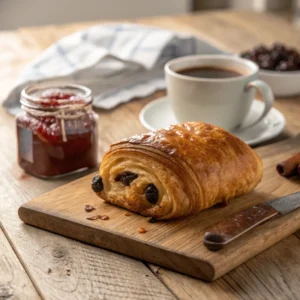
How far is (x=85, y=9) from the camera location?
413 centimetres

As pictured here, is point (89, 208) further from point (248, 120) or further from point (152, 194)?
point (248, 120)

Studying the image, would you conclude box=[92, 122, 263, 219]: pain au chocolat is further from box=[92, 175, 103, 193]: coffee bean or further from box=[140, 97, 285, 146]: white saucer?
box=[140, 97, 285, 146]: white saucer

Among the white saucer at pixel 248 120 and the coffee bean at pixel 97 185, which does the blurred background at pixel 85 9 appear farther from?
the coffee bean at pixel 97 185

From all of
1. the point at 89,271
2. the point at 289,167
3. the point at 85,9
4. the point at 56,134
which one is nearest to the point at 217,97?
the point at 289,167

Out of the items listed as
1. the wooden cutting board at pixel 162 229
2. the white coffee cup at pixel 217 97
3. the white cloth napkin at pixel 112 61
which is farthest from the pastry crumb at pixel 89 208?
the white cloth napkin at pixel 112 61

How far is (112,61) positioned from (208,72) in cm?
38

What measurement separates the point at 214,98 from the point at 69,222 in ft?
1.86

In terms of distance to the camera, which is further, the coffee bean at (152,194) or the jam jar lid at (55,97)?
the jam jar lid at (55,97)

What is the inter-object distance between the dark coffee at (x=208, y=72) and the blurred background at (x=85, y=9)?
2167 millimetres

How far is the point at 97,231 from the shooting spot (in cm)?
105

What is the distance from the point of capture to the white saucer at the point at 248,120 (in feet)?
4.98

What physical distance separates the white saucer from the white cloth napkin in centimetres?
14

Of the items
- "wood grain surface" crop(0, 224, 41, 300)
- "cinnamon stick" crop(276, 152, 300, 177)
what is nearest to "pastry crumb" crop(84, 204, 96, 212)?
"wood grain surface" crop(0, 224, 41, 300)

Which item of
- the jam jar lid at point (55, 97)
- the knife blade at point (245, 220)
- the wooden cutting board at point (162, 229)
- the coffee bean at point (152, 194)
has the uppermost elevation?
the jam jar lid at point (55, 97)
